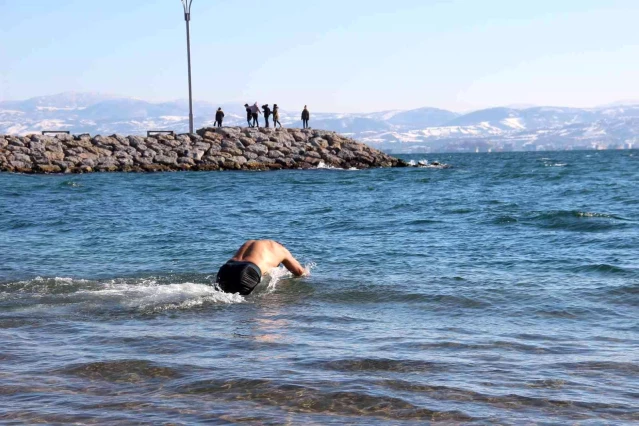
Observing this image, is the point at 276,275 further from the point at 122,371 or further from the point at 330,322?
the point at 122,371

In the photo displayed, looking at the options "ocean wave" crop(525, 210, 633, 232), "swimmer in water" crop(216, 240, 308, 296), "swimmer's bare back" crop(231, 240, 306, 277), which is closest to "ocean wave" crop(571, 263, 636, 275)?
"swimmer's bare back" crop(231, 240, 306, 277)

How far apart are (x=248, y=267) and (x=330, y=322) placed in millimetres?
1500

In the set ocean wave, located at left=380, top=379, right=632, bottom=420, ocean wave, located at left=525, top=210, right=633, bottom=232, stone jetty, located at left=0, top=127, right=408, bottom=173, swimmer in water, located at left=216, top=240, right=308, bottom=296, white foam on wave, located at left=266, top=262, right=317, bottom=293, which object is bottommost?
ocean wave, located at left=525, top=210, right=633, bottom=232

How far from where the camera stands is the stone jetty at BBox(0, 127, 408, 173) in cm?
4344

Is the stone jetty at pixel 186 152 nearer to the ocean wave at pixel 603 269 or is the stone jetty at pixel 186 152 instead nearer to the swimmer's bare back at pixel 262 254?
the swimmer's bare back at pixel 262 254

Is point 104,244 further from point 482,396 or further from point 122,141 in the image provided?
point 122,141

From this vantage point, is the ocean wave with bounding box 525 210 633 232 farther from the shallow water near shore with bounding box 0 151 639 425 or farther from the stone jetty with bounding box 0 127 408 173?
the stone jetty with bounding box 0 127 408 173

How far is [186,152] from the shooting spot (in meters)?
46.2

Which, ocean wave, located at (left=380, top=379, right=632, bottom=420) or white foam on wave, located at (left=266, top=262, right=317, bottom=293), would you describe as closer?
ocean wave, located at (left=380, top=379, right=632, bottom=420)

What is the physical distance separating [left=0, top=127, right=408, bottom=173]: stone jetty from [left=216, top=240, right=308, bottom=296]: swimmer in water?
113ft

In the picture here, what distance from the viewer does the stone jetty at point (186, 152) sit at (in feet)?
143

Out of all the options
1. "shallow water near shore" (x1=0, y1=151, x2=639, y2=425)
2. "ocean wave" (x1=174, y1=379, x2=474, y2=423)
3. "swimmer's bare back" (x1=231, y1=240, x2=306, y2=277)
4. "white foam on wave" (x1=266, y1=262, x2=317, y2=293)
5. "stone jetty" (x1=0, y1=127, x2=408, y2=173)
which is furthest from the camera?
"stone jetty" (x1=0, y1=127, x2=408, y2=173)

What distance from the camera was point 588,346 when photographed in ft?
24.7

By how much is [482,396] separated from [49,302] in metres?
5.93
